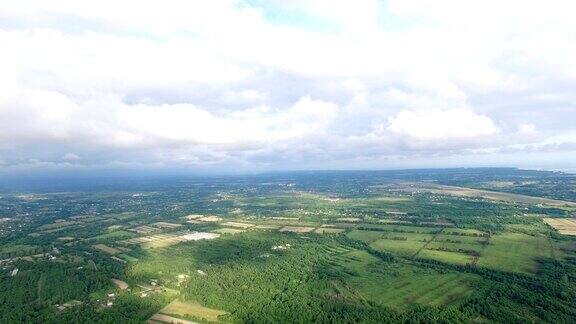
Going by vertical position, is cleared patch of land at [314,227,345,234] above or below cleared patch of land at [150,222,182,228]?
below

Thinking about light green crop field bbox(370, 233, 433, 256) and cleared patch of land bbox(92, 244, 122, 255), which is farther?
cleared patch of land bbox(92, 244, 122, 255)

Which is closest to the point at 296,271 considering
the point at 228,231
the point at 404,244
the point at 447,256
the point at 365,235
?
the point at 447,256

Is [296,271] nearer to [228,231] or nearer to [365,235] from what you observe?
[365,235]

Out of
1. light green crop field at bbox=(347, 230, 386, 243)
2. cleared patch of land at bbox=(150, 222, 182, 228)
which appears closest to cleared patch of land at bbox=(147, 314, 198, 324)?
light green crop field at bbox=(347, 230, 386, 243)

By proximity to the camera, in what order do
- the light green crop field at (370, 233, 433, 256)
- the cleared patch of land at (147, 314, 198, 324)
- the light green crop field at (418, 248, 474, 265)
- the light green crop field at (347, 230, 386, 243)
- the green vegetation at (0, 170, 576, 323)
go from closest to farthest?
the cleared patch of land at (147, 314, 198, 324), the green vegetation at (0, 170, 576, 323), the light green crop field at (418, 248, 474, 265), the light green crop field at (370, 233, 433, 256), the light green crop field at (347, 230, 386, 243)

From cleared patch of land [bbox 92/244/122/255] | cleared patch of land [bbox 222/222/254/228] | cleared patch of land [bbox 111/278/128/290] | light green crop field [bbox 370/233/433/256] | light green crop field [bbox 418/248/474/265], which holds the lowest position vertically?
light green crop field [bbox 418/248/474/265]

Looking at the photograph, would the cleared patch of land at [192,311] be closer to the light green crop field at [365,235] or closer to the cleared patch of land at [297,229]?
the light green crop field at [365,235]

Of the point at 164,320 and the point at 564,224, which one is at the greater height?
the point at 564,224

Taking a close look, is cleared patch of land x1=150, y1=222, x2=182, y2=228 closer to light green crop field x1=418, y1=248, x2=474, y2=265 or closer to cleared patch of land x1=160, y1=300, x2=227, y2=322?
cleared patch of land x1=160, y1=300, x2=227, y2=322
